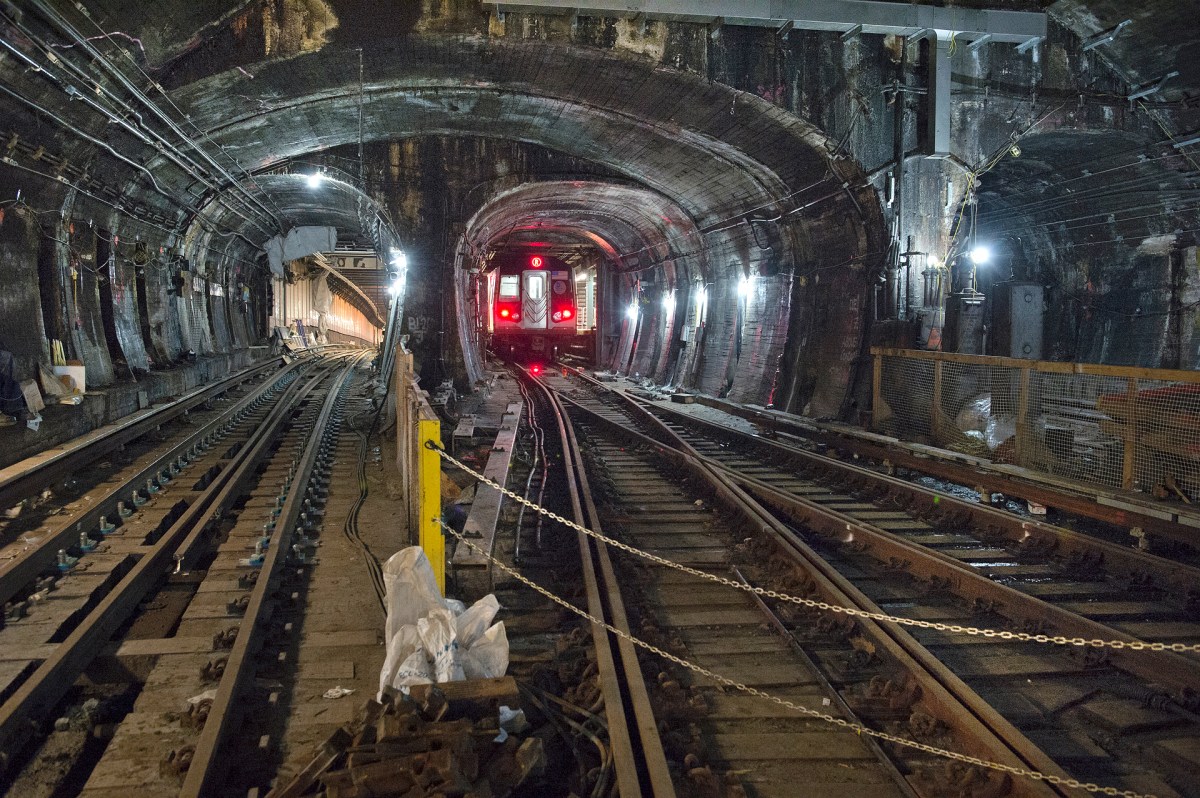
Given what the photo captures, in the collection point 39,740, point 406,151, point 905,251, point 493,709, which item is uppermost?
point 406,151

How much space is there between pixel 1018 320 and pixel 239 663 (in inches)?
426

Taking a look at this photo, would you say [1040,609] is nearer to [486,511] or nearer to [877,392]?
[486,511]

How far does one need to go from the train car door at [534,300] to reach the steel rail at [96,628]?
19.9m

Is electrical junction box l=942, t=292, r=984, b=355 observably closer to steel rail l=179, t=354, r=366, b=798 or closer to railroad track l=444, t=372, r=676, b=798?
railroad track l=444, t=372, r=676, b=798

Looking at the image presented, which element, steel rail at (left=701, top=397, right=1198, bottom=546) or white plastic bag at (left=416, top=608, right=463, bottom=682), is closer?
white plastic bag at (left=416, top=608, right=463, bottom=682)

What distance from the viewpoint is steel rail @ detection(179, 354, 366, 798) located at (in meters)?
2.97

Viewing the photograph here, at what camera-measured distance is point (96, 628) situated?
4.33m

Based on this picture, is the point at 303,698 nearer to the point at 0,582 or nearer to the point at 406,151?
the point at 0,582

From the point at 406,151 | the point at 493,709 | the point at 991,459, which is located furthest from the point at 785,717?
the point at 406,151

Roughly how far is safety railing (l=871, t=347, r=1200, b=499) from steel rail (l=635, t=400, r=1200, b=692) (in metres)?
1.23

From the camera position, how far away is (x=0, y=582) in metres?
4.84

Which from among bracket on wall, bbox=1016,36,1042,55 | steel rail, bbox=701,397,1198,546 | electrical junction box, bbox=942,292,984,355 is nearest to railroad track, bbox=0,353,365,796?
steel rail, bbox=701,397,1198,546

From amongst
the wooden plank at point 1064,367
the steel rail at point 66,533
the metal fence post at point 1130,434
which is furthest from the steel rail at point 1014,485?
the steel rail at point 66,533

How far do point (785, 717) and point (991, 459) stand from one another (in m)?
5.56
